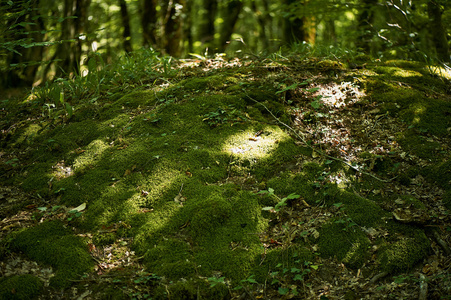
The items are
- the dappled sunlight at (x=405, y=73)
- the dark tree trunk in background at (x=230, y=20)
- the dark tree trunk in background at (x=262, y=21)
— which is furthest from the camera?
the dark tree trunk in background at (x=262, y=21)

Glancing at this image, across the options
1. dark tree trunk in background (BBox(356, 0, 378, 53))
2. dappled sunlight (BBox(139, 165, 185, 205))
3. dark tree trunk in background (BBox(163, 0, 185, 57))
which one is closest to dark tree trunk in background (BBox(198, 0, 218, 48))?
dark tree trunk in background (BBox(163, 0, 185, 57))

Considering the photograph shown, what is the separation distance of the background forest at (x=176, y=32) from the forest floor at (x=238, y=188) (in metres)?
1.04

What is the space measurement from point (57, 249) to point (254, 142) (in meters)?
2.26

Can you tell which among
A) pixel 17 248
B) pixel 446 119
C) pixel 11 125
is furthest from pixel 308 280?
pixel 11 125

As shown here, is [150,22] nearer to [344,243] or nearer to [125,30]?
[125,30]

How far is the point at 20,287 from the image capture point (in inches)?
86.2

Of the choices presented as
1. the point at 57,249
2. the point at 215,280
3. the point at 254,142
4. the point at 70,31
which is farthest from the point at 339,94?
the point at 70,31

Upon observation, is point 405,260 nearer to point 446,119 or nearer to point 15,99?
point 446,119

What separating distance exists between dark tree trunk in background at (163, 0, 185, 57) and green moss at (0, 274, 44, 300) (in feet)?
23.4

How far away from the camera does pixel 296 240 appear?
8.72ft

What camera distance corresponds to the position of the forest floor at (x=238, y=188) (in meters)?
2.37

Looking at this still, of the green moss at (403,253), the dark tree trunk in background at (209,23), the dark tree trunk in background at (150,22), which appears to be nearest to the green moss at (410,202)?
the green moss at (403,253)

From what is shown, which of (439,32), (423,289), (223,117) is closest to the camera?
(423,289)

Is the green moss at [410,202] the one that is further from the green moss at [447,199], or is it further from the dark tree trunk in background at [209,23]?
the dark tree trunk in background at [209,23]
